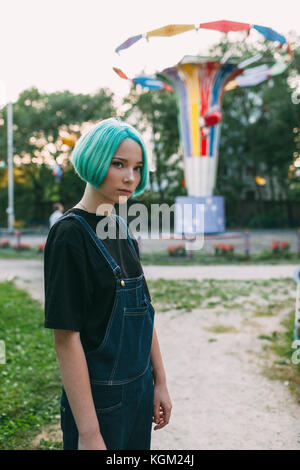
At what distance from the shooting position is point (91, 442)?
51.2 inches

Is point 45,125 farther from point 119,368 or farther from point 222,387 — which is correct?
point 119,368

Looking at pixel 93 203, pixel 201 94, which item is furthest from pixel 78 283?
pixel 201 94

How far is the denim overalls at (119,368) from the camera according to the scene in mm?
1380

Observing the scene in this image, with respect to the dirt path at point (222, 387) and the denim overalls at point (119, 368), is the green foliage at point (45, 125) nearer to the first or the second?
the dirt path at point (222, 387)

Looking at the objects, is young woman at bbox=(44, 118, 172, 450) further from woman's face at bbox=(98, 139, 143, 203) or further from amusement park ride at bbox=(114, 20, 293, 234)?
amusement park ride at bbox=(114, 20, 293, 234)

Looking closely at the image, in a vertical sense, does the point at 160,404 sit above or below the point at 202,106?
below

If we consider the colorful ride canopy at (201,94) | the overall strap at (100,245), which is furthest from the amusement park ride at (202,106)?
the overall strap at (100,245)

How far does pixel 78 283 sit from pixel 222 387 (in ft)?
10.00

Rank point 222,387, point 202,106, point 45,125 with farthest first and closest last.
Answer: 1. point 45,125
2. point 202,106
3. point 222,387

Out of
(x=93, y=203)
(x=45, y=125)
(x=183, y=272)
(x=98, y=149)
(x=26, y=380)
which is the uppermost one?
(x=45, y=125)

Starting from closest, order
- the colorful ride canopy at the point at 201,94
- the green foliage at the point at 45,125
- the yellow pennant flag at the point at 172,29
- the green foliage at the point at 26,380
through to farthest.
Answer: the green foliage at the point at 26,380 → the yellow pennant flag at the point at 172,29 → the colorful ride canopy at the point at 201,94 → the green foliage at the point at 45,125

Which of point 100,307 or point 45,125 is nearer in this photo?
point 100,307

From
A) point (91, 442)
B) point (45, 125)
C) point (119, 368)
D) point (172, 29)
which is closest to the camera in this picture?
point (91, 442)

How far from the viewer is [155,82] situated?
52.7 ft
